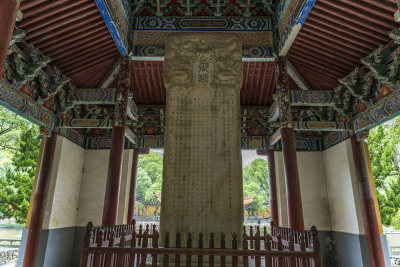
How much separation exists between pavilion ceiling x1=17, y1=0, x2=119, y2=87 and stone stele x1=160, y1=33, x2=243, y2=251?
97.0 inches

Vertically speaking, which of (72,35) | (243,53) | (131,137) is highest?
(243,53)

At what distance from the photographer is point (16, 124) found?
855 centimetres

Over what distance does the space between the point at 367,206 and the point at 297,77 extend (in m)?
3.61

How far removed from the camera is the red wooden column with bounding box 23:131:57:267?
5359 millimetres

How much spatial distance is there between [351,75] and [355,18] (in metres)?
1.33

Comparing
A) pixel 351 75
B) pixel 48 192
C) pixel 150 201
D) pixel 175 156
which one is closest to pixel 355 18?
pixel 351 75

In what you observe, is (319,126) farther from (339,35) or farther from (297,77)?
(339,35)

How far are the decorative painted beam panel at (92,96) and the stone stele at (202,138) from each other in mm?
3047

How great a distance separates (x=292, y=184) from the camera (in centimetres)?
532

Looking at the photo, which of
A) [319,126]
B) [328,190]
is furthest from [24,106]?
[328,190]

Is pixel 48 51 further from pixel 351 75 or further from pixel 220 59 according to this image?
pixel 351 75

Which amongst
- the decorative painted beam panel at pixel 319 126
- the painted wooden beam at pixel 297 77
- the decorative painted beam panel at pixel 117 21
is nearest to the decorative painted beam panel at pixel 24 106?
the decorative painted beam panel at pixel 117 21

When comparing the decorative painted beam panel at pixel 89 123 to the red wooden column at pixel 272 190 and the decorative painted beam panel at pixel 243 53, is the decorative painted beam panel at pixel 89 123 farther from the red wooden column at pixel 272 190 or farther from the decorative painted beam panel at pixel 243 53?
the red wooden column at pixel 272 190

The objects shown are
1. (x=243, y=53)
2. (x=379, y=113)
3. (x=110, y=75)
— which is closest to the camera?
(x=379, y=113)
